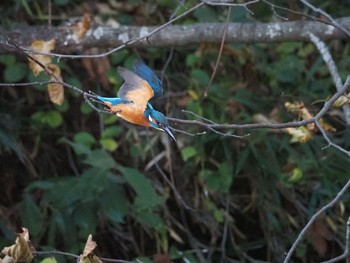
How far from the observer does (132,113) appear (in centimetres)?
175

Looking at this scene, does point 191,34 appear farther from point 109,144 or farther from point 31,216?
point 31,216

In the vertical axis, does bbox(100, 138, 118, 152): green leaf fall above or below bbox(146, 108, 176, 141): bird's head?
below

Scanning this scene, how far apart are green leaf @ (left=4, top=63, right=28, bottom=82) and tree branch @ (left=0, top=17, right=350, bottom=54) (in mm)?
131

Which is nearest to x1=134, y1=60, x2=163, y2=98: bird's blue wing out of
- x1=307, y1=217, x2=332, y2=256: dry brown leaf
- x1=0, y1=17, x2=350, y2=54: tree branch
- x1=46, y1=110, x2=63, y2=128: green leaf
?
x1=0, y1=17, x2=350, y2=54: tree branch

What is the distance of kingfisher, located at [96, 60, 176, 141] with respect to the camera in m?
1.75

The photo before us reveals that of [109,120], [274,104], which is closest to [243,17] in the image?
[274,104]

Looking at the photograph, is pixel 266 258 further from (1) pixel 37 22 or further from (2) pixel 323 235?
(1) pixel 37 22

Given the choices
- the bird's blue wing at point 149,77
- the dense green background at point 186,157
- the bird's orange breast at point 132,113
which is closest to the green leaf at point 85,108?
the dense green background at point 186,157

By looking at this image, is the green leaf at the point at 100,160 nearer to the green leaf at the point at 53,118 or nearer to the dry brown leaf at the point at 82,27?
the green leaf at the point at 53,118

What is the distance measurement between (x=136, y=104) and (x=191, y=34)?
1.12 meters

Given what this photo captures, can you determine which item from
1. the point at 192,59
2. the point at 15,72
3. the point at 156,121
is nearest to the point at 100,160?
the point at 15,72

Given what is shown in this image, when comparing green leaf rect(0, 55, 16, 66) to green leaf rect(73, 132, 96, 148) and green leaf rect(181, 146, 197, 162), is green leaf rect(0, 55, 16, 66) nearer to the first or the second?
green leaf rect(73, 132, 96, 148)

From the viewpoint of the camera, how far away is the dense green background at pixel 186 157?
3.04 m

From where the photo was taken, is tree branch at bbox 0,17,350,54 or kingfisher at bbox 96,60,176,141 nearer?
kingfisher at bbox 96,60,176,141
